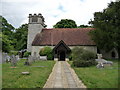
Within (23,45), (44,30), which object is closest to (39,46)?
(44,30)


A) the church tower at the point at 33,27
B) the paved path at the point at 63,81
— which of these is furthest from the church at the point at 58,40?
the paved path at the point at 63,81

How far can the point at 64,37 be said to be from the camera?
36719mm

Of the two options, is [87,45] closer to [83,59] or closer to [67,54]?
[67,54]

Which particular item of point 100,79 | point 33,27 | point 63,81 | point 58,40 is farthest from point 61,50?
point 63,81

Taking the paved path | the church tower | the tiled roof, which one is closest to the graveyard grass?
the paved path

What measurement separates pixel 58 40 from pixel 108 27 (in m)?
12.9

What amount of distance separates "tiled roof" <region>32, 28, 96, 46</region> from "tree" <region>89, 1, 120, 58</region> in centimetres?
585

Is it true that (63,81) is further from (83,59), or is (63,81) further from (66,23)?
(66,23)

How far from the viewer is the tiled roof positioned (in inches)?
1393

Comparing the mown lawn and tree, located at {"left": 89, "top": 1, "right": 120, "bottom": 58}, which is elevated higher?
tree, located at {"left": 89, "top": 1, "right": 120, "bottom": 58}

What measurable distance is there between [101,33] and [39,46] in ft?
50.6

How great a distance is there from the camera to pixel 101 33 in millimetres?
27375

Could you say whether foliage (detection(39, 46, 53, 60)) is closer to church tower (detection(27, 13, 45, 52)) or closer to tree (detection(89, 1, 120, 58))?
church tower (detection(27, 13, 45, 52))

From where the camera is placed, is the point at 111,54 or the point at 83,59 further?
the point at 111,54
